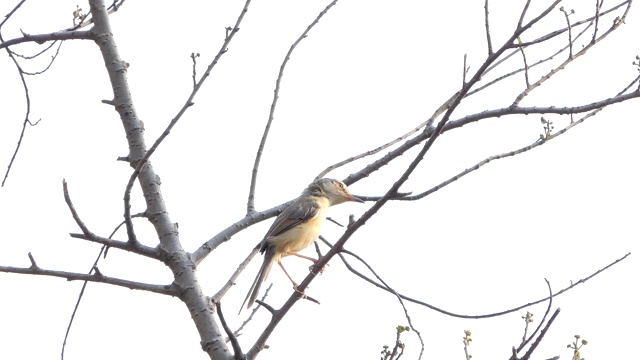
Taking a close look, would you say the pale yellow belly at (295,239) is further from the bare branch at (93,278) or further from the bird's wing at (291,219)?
the bare branch at (93,278)

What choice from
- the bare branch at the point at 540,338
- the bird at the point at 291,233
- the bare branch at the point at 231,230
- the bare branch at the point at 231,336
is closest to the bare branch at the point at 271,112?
the bare branch at the point at 231,230

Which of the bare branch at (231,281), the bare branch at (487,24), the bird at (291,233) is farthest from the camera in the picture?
the bird at (291,233)

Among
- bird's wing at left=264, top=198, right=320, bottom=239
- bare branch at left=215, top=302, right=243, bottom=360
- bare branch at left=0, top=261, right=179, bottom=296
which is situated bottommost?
bare branch at left=215, top=302, right=243, bottom=360

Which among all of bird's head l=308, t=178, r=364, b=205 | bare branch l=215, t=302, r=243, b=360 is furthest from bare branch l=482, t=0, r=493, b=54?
bird's head l=308, t=178, r=364, b=205

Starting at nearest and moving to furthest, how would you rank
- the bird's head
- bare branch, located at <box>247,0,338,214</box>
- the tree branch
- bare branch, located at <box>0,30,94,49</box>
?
the tree branch, bare branch, located at <box>0,30,94,49</box>, bare branch, located at <box>247,0,338,214</box>, the bird's head

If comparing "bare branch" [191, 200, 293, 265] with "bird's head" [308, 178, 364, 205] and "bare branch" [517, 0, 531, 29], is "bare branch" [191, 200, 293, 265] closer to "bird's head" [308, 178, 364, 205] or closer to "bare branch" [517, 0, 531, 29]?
"bare branch" [517, 0, 531, 29]

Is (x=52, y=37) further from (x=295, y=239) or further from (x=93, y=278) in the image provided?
(x=295, y=239)

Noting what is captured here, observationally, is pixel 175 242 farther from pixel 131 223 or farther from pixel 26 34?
pixel 26 34

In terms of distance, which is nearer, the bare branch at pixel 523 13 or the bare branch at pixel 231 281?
the bare branch at pixel 523 13

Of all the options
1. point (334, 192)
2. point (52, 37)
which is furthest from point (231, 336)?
point (334, 192)

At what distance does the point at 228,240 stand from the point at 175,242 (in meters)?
0.49

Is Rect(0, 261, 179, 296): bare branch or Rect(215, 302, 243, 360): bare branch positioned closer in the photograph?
Rect(215, 302, 243, 360): bare branch

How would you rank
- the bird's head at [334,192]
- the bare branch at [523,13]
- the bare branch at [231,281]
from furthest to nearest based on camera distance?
the bird's head at [334,192]
the bare branch at [231,281]
the bare branch at [523,13]

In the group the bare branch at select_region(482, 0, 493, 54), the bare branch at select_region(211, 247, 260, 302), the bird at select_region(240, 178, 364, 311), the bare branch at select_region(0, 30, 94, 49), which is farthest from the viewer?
the bird at select_region(240, 178, 364, 311)
